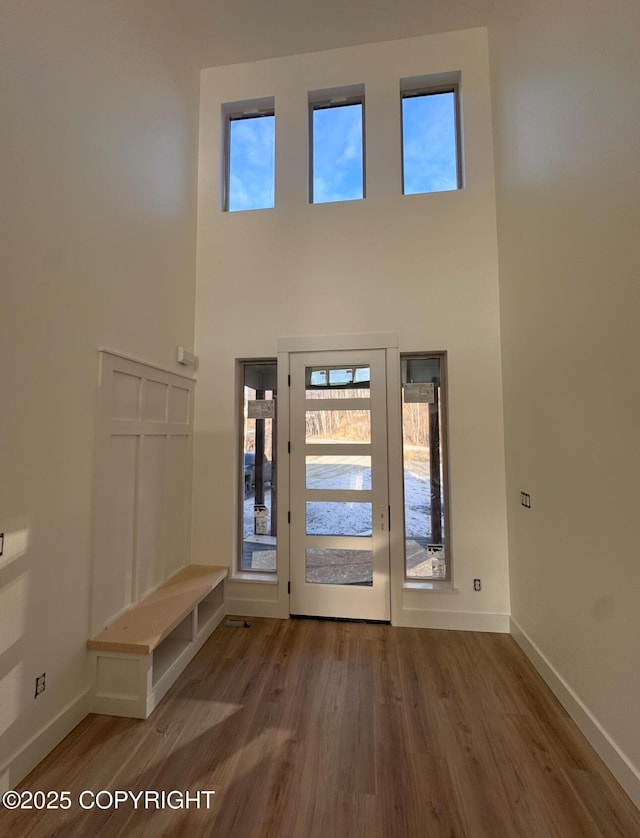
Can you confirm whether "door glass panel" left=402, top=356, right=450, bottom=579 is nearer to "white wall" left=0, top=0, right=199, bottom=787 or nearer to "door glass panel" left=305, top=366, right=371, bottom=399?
"door glass panel" left=305, top=366, right=371, bottom=399

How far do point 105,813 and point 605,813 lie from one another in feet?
6.67

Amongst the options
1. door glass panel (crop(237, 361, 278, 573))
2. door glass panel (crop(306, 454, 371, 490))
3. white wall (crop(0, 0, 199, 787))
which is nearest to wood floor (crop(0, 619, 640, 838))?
white wall (crop(0, 0, 199, 787))

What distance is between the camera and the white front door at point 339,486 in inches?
123

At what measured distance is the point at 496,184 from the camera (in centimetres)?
315

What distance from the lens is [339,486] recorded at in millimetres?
3225

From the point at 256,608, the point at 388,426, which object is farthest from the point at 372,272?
the point at 256,608

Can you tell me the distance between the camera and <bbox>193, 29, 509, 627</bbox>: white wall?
3061 mm

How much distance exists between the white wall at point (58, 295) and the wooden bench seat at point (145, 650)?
0.11 metres

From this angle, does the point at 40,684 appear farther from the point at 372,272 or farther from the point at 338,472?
the point at 372,272

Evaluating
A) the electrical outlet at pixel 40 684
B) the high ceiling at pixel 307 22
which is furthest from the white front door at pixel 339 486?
the high ceiling at pixel 307 22

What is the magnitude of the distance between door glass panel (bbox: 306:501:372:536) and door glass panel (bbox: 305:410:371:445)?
547 millimetres

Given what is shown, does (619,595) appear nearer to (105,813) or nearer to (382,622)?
(382,622)

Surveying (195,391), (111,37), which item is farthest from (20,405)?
(111,37)

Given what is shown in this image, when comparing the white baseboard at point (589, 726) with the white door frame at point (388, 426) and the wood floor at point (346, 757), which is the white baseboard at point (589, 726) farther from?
the white door frame at point (388, 426)
